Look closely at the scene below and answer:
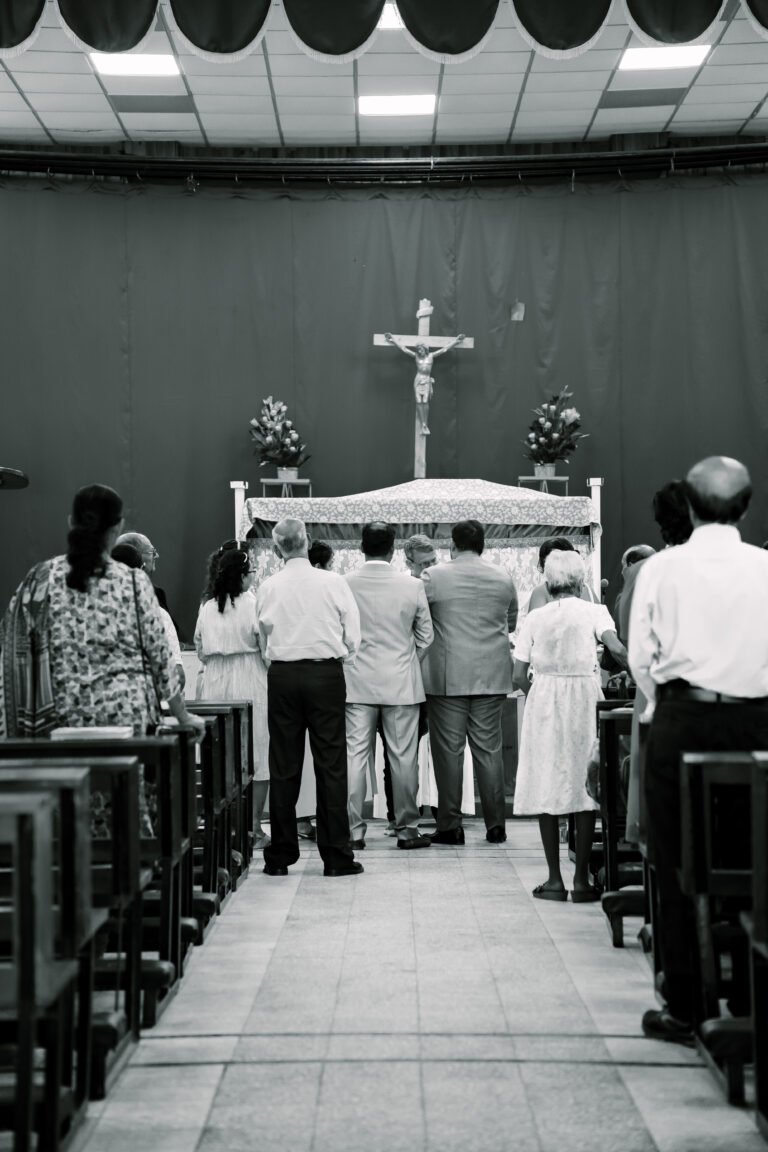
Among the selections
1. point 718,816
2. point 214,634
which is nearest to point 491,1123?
point 718,816

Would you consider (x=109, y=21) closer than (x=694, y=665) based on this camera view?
No

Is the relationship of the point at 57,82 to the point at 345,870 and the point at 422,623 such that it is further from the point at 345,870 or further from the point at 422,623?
the point at 345,870

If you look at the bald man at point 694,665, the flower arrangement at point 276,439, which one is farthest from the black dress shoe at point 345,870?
the flower arrangement at point 276,439

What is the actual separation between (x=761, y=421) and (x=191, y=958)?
26.0 ft

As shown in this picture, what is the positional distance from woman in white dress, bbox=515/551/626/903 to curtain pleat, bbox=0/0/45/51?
3.31 m

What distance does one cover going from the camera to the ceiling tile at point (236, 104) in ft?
34.6

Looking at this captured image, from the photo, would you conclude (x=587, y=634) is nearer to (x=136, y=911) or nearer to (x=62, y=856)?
(x=136, y=911)

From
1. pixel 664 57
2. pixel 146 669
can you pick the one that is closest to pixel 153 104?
pixel 664 57

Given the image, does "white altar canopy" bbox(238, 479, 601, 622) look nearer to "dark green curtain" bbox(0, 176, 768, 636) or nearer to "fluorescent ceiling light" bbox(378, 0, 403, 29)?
"dark green curtain" bbox(0, 176, 768, 636)

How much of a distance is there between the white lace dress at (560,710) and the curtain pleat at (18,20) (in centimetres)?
343

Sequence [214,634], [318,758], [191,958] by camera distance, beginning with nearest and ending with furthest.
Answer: [191,958], [318,758], [214,634]

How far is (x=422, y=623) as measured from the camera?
689 cm

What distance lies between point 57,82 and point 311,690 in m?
5.98

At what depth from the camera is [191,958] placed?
4703 mm
